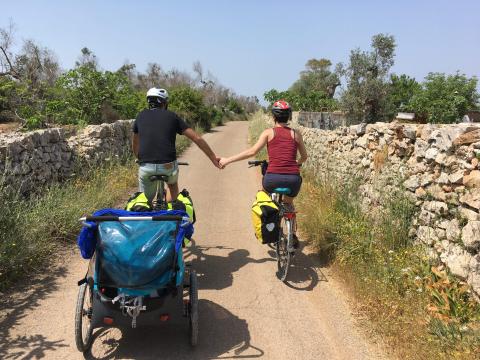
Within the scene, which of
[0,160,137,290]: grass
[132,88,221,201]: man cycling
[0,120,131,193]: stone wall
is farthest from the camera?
[0,120,131,193]: stone wall

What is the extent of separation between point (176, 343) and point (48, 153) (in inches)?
218

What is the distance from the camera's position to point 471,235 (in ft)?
12.9

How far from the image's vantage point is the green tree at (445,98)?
25.0 m

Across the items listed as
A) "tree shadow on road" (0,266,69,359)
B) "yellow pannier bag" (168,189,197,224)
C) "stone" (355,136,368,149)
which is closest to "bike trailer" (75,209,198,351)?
"tree shadow on road" (0,266,69,359)

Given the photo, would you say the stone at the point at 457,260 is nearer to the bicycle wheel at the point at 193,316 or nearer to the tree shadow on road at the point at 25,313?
the bicycle wheel at the point at 193,316

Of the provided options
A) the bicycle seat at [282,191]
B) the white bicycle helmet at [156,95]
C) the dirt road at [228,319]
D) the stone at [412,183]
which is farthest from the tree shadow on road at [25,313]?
the stone at [412,183]

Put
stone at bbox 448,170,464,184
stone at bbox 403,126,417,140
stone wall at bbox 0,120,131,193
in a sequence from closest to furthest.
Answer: stone at bbox 448,170,464,184 < stone at bbox 403,126,417,140 < stone wall at bbox 0,120,131,193

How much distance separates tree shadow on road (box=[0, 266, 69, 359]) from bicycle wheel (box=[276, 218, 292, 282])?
8.77ft

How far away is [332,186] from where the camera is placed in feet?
25.7

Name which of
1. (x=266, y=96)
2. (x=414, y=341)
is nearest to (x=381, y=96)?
(x=266, y=96)

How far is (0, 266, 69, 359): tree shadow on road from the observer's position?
3633mm

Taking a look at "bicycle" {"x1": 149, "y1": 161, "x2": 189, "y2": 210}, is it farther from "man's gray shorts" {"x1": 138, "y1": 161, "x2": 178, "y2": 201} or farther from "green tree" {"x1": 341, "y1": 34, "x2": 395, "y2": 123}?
"green tree" {"x1": 341, "y1": 34, "x2": 395, "y2": 123}

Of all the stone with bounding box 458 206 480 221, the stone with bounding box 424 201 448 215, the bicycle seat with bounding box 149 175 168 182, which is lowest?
the stone with bounding box 424 201 448 215

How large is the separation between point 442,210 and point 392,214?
847 mm
